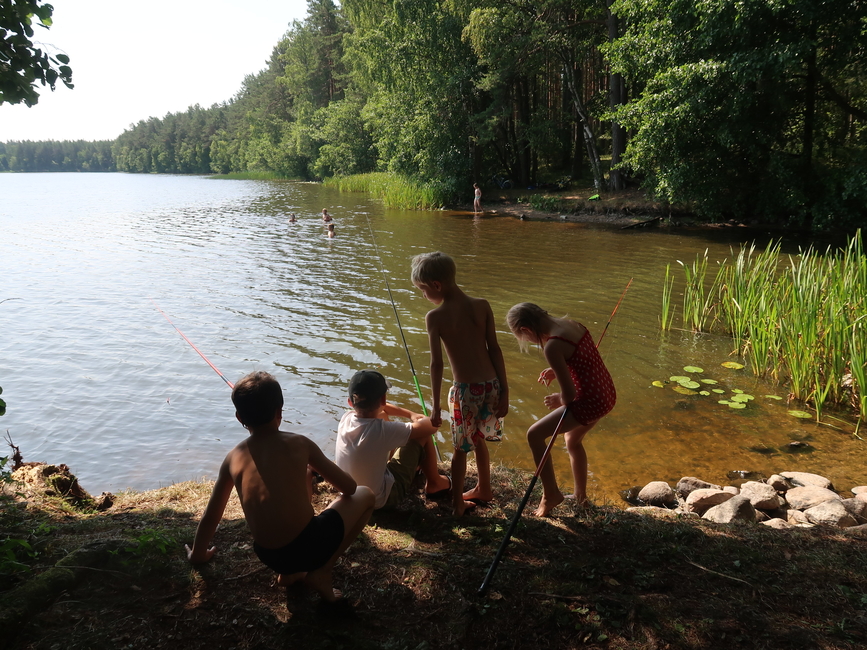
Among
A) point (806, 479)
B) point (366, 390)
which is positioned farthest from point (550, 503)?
point (806, 479)

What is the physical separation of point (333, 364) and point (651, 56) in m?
14.1

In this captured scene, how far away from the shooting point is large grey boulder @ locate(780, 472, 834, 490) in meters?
4.58

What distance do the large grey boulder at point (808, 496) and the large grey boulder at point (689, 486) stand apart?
0.52m

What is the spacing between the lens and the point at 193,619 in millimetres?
2389

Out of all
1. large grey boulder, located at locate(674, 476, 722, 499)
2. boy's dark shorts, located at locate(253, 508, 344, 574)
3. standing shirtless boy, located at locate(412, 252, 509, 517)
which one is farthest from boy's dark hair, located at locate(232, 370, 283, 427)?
large grey boulder, located at locate(674, 476, 722, 499)

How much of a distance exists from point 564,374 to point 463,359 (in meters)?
0.59

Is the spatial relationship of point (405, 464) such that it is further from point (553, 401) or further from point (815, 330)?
point (815, 330)

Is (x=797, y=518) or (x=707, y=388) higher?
(x=707, y=388)

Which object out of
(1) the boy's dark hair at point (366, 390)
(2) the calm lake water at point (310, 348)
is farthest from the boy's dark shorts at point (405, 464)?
(2) the calm lake water at point (310, 348)

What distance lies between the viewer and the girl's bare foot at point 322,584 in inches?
95.3

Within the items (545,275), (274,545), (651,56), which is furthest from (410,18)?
(274,545)

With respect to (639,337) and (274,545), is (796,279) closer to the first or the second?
(639,337)

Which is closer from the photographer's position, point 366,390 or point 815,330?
point 366,390

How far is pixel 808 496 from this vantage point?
4.32m
